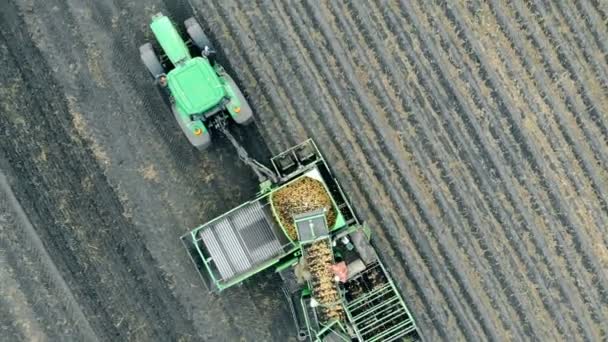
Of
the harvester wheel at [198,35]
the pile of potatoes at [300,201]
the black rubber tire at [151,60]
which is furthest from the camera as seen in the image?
the harvester wheel at [198,35]

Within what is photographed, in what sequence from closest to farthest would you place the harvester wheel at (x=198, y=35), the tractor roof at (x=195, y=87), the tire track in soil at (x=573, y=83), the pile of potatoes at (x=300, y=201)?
the tractor roof at (x=195, y=87)
the pile of potatoes at (x=300, y=201)
the harvester wheel at (x=198, y=35)
the tire track in soil at (x=573, y=83)

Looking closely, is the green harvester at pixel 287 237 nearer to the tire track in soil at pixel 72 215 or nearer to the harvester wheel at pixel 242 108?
the harvester wheel at pixel 242 108

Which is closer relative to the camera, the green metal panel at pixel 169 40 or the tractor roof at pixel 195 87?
the tractor roof at pixel 195 87

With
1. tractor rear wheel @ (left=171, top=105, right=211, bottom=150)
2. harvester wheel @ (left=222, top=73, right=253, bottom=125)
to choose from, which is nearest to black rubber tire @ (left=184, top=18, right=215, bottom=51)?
harvester wheel @ (left=222, top=73, right=253, bottom=125)

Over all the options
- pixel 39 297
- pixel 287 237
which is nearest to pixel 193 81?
pixel 287 237

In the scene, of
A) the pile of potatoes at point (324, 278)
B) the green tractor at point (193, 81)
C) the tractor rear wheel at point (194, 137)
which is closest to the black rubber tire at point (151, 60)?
the green tractor at point (193, 81)

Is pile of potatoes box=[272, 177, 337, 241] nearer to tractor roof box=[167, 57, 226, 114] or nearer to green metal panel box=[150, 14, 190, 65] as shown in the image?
tractor roof box=[167, 57, 226, 114]

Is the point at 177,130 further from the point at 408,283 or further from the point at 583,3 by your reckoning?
the point at 583,3

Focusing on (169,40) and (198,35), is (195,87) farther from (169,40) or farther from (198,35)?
(198,35)
